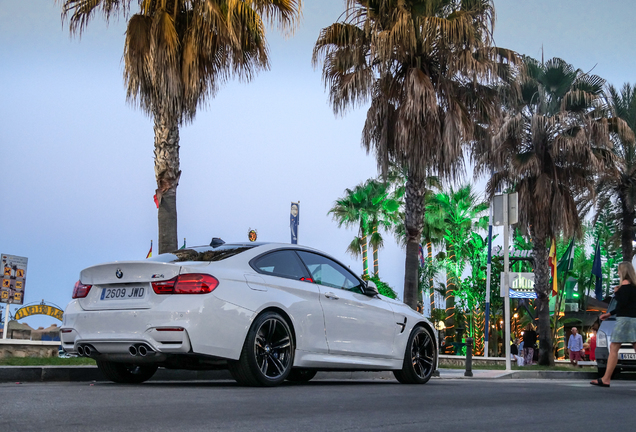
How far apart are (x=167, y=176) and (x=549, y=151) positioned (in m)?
14.6

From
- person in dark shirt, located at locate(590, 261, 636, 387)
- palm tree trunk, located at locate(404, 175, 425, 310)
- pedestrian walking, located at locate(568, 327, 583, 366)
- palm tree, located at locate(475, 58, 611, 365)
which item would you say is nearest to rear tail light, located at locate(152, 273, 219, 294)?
person in dark shirt, located at locate(590, 261, 636, 387)

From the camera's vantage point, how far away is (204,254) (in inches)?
298

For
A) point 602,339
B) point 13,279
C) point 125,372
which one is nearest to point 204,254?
point 125,372

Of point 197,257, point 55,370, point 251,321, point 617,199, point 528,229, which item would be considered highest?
point 617,199

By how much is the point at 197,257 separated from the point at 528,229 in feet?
64.1

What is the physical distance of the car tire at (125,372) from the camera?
25.4ft

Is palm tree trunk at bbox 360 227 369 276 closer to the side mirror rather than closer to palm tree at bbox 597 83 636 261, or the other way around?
palm tree at bbox 597 83 636 261

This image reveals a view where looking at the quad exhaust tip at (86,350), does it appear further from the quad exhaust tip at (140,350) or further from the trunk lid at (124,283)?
the quad exhaust tip at (140,350)

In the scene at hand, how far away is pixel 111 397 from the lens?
18.7 feet

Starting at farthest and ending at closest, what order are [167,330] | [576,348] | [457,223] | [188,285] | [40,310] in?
[457,223] → [40,310] → [576,348] → [188,285] → [167,330]

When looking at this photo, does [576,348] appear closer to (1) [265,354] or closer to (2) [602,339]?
(2) [602,339]

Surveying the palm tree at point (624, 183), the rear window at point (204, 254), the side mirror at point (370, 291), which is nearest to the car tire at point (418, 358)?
the side mirror at point (370, 291)

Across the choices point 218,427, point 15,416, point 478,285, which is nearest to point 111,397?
point 15,416

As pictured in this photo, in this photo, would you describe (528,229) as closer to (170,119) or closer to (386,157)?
(386,157)
